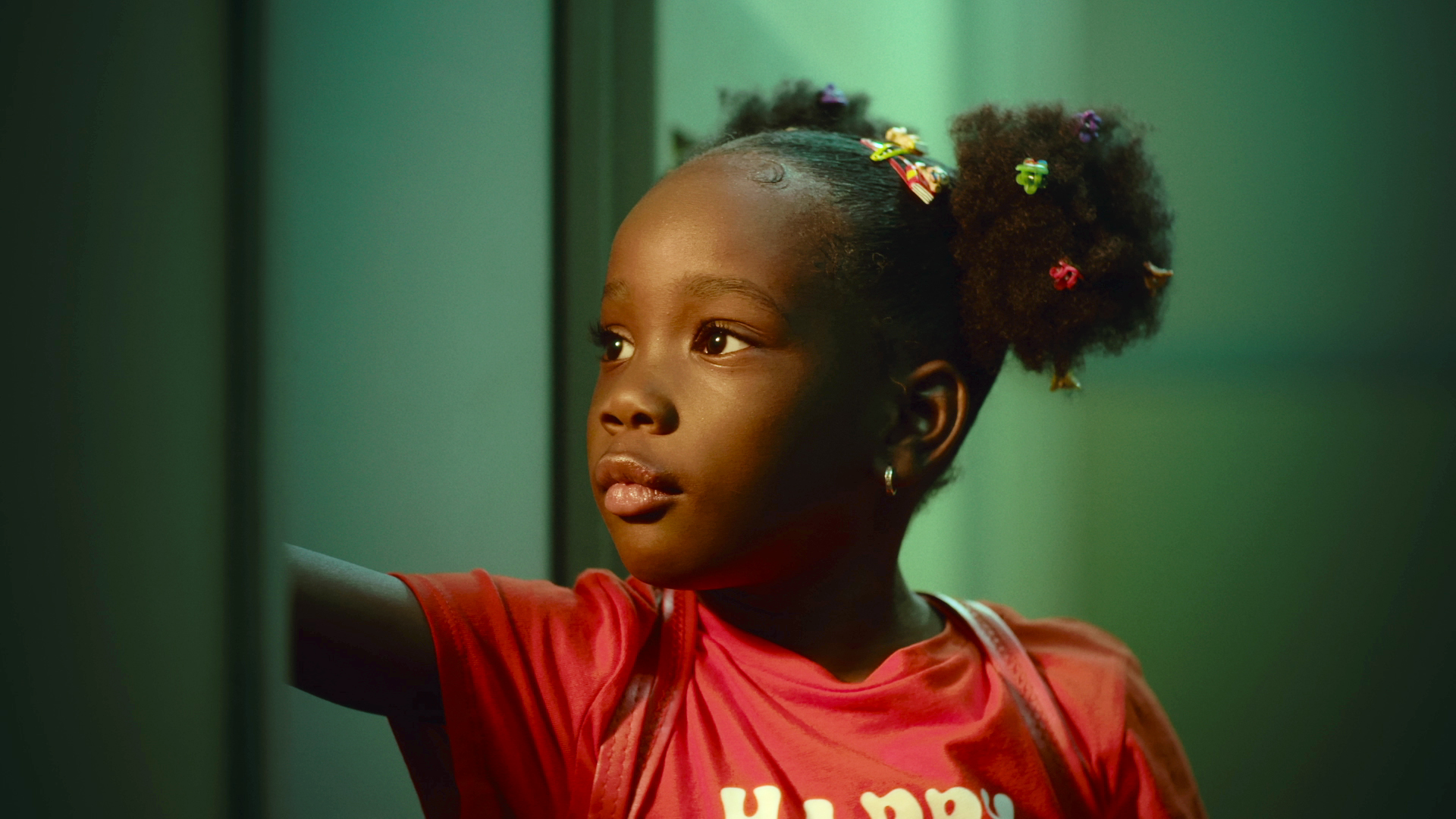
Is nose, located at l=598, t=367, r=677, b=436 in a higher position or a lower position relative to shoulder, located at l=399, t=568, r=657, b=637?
higher

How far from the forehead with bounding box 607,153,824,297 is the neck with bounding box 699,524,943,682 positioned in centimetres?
25

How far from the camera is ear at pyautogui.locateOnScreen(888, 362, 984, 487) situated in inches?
34.6

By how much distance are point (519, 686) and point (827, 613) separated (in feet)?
0.87

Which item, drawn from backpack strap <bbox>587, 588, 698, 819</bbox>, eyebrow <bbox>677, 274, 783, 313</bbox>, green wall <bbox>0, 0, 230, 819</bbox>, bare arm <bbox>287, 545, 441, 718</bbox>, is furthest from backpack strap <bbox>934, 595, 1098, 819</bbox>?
green wall <bbox>0, 0, 230, 819</bbox>

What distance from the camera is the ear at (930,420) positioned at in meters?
0.88

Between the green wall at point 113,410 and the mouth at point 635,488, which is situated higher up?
the green wall at point 113,410

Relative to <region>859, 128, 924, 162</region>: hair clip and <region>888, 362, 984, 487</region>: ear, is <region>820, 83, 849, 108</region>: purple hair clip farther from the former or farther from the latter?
<region>888, 362, 984, 487</region>: ear

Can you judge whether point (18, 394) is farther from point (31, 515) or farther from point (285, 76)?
point (285, 76)

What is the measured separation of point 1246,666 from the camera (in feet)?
4.52

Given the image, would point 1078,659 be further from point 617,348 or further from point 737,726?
point 617,348

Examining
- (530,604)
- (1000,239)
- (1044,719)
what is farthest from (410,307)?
(1044,719)

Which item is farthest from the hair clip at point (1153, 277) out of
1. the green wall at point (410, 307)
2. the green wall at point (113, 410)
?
the green wall at point (113, 410)

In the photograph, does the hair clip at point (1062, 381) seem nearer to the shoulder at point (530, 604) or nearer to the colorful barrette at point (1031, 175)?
the colorful barrette at point (1031, 175)

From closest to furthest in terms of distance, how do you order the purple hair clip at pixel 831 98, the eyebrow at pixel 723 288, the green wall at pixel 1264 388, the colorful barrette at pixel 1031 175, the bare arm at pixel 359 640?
1. the bare arm at pixel 359 640
2. the eyebrow at pixel 723 288
3. the colorful barrette at pixel 1031 175
4. the purple hair clip at pixel 831 98
5. the green wall at pixel 1264 388
